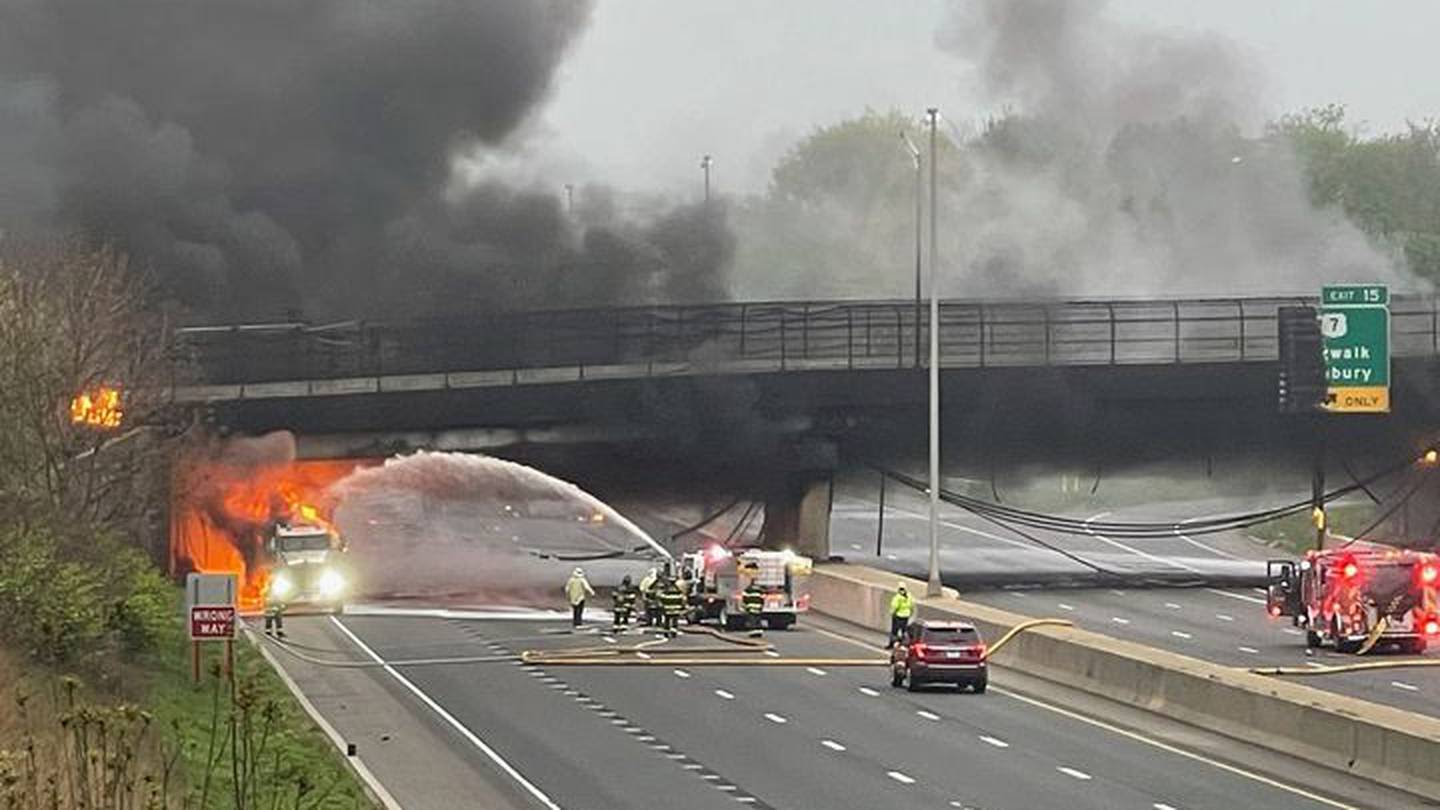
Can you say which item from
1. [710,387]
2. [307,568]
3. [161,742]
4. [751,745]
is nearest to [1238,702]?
[751,745]

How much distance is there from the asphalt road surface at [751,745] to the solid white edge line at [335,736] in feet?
0.84

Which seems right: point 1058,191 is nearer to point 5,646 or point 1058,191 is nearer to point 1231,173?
point 1231,173

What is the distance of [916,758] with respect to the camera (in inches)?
1323

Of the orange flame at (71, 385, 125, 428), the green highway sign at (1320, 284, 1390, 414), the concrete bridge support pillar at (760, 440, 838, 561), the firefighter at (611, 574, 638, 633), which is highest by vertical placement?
the green highway sign at (1320, 284, 1390, 414)

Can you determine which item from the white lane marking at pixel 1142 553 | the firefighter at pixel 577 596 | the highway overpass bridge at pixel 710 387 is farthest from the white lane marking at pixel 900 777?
the white lane marking at pixel 1142 553

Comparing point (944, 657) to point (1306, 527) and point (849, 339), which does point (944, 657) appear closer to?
point (849, 339)

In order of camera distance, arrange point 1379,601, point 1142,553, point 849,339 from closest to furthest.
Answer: point 1379,601 → point 849,339 → point 1142,553

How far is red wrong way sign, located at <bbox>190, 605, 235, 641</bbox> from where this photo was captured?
36.0 metres

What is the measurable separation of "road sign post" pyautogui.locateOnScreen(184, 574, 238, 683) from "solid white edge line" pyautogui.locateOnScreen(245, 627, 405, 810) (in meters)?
1.63

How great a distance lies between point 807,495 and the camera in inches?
2638

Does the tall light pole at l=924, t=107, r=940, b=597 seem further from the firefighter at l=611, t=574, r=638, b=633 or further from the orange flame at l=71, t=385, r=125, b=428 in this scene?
the orange flame at l=71, t=385, r=125, b=428

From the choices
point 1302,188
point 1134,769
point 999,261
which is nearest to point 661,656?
point 1134,769

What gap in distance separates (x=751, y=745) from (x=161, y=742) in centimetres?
983

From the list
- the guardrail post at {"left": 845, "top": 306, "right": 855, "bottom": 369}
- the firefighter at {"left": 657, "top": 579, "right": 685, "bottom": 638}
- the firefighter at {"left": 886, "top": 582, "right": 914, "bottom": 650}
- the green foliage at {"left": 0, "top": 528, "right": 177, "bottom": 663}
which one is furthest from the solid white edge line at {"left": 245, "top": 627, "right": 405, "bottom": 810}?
the guardrail post at {"left": 845, "top": 306, "right": 855, "bottom": 369}
